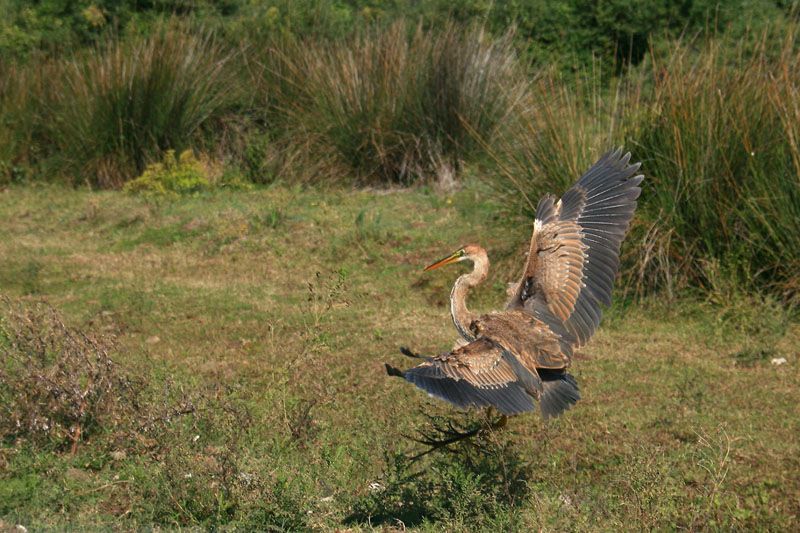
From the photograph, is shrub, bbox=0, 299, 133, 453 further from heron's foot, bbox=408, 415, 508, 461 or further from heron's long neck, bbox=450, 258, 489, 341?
heron's long neck, bbox=450, 258, 489, 341

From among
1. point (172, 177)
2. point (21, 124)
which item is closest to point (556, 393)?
point (172, 177)

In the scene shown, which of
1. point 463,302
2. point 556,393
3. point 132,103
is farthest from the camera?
point 132,103

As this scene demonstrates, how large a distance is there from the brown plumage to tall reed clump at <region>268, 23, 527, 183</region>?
5505 mm

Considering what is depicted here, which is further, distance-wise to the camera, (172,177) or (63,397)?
(172,177)

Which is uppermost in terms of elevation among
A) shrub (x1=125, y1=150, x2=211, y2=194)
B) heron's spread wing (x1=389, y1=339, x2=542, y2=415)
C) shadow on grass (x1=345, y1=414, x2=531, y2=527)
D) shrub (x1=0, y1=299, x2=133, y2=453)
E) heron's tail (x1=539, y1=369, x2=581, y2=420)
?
heron's spread wing (x1=389, y1=339, x2=542, y2=415)

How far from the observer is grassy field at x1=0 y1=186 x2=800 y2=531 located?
503 cm

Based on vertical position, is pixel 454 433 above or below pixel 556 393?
below

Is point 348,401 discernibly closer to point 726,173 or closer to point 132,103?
point 726,173

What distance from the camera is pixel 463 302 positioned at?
19.5ft

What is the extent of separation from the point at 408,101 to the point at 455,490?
7.89m

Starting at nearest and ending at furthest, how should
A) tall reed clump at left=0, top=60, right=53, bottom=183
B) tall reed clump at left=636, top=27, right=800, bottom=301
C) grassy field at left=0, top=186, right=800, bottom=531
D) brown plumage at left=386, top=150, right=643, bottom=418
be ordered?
brown plumage at left=386, top=150, right=643, bottom=418 → grassy field at left=0, top=186, right=800, bottom=531 → tall reed clump at left=636, top=27, right=800, bottom=301 → tall reed clump at left=0, top=60, right=53, bottom=183

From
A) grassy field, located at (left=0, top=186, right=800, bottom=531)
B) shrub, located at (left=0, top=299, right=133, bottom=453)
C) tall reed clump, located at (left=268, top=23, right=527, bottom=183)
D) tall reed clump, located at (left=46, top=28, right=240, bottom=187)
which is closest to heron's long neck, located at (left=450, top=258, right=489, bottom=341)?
grassy field, located at (left=0, top=186, right=800, bottom=531)

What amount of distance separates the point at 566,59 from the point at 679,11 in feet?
5.01

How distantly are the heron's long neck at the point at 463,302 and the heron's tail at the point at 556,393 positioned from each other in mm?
464
